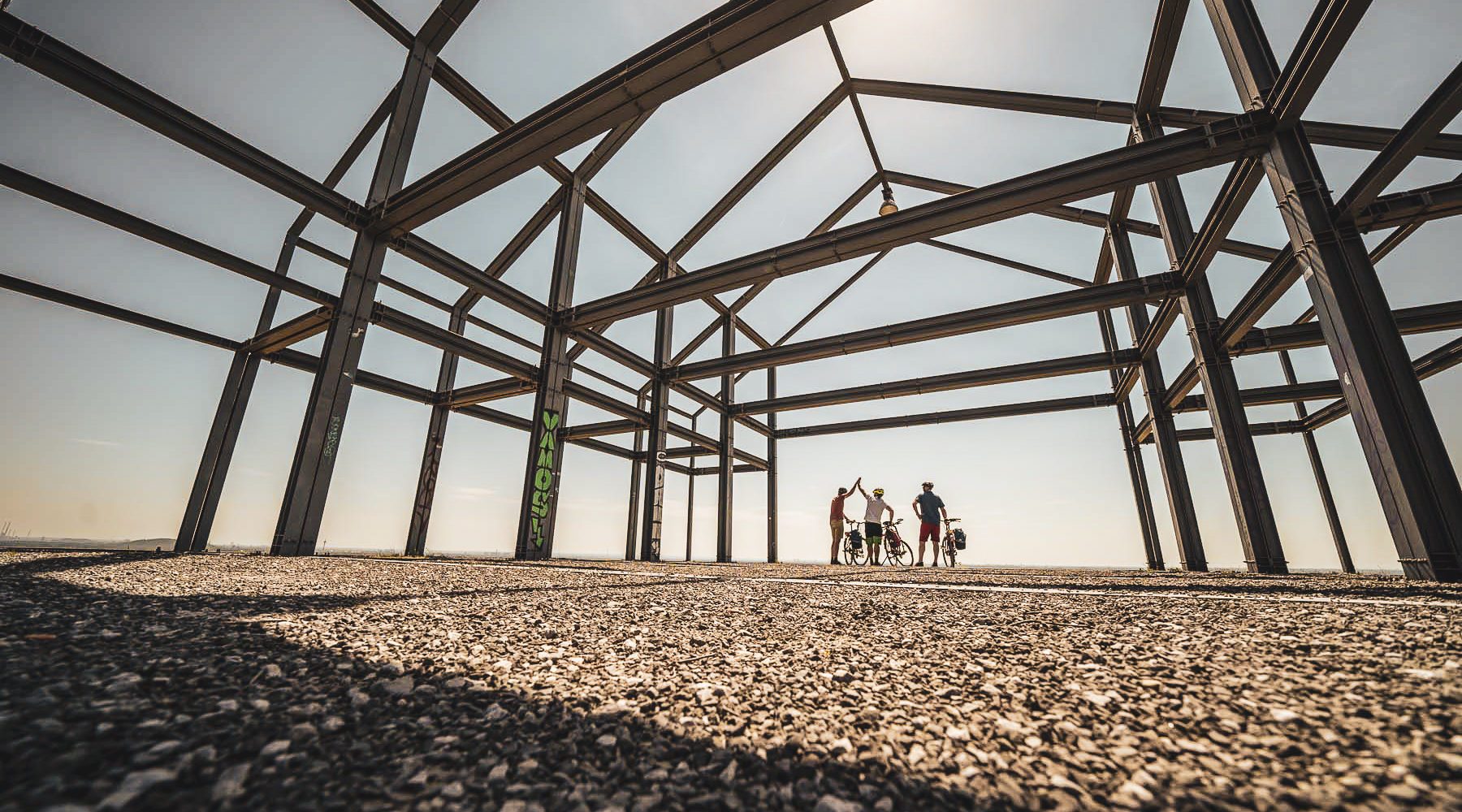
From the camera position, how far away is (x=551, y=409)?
10758mm

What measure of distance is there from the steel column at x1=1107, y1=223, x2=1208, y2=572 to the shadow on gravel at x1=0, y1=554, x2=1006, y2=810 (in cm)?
1229

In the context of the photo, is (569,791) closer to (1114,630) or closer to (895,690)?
(895,690)

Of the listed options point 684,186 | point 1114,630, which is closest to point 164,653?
point 1114,630

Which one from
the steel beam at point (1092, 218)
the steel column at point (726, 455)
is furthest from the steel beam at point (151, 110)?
the steel beam at point (1092, 218)

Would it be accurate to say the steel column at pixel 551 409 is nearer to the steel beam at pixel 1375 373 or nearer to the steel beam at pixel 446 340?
the steel beam at pixel 446 340

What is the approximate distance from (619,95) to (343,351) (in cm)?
595

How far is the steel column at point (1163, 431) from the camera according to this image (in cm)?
985

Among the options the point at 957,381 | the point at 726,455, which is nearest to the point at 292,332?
the point at 726,455

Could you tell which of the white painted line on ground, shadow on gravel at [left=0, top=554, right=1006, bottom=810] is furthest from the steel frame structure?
shadow on gravel at [left=0, top=554, right=1006, bottom=810]

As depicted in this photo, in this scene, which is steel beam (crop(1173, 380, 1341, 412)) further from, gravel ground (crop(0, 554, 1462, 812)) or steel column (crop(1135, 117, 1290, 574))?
gravel ground (crop(0, 554, 1462, 812))

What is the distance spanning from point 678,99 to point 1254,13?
28.5ft

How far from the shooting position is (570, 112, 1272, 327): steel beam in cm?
607

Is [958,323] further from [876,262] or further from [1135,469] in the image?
[1135,469]

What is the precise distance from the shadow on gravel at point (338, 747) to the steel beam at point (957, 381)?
13.3 meters
